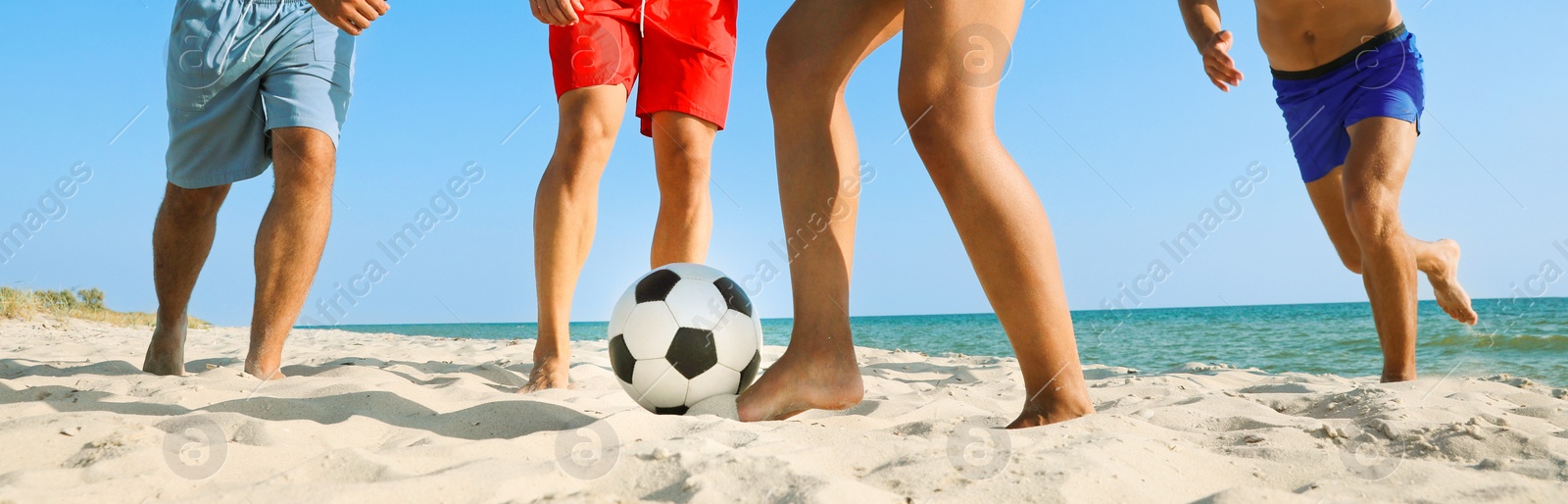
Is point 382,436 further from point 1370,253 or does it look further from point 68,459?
point 1370,253

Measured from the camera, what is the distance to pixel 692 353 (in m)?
2.04

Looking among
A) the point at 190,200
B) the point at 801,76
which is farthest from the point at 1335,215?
the point at 190,200

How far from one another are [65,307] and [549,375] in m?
9.67

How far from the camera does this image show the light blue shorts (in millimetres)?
2623

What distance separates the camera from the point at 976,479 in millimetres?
1153

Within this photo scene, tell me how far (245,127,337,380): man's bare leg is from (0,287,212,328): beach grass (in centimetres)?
447

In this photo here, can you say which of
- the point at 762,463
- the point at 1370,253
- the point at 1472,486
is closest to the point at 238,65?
the point at 762,463

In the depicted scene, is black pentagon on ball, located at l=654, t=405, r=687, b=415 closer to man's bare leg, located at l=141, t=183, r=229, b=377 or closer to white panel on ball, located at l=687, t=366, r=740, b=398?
white panel on ball, located at l=687, t=366, r=740, b=398

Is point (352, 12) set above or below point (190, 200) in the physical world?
above

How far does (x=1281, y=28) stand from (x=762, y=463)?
9.85ft

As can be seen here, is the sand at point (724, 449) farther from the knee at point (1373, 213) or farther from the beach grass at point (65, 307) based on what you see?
the beach grass at point (65, 307)

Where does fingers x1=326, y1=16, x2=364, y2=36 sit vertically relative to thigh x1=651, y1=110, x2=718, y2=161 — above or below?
above

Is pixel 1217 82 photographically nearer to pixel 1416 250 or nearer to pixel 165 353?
pixel 1416 250

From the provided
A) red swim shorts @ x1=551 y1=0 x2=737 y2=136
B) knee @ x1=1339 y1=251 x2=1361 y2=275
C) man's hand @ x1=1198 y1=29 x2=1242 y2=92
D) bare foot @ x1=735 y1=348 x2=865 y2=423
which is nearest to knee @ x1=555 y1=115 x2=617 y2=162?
red swim shorts @ x1=551 y1=0 x2=737 y2=136
